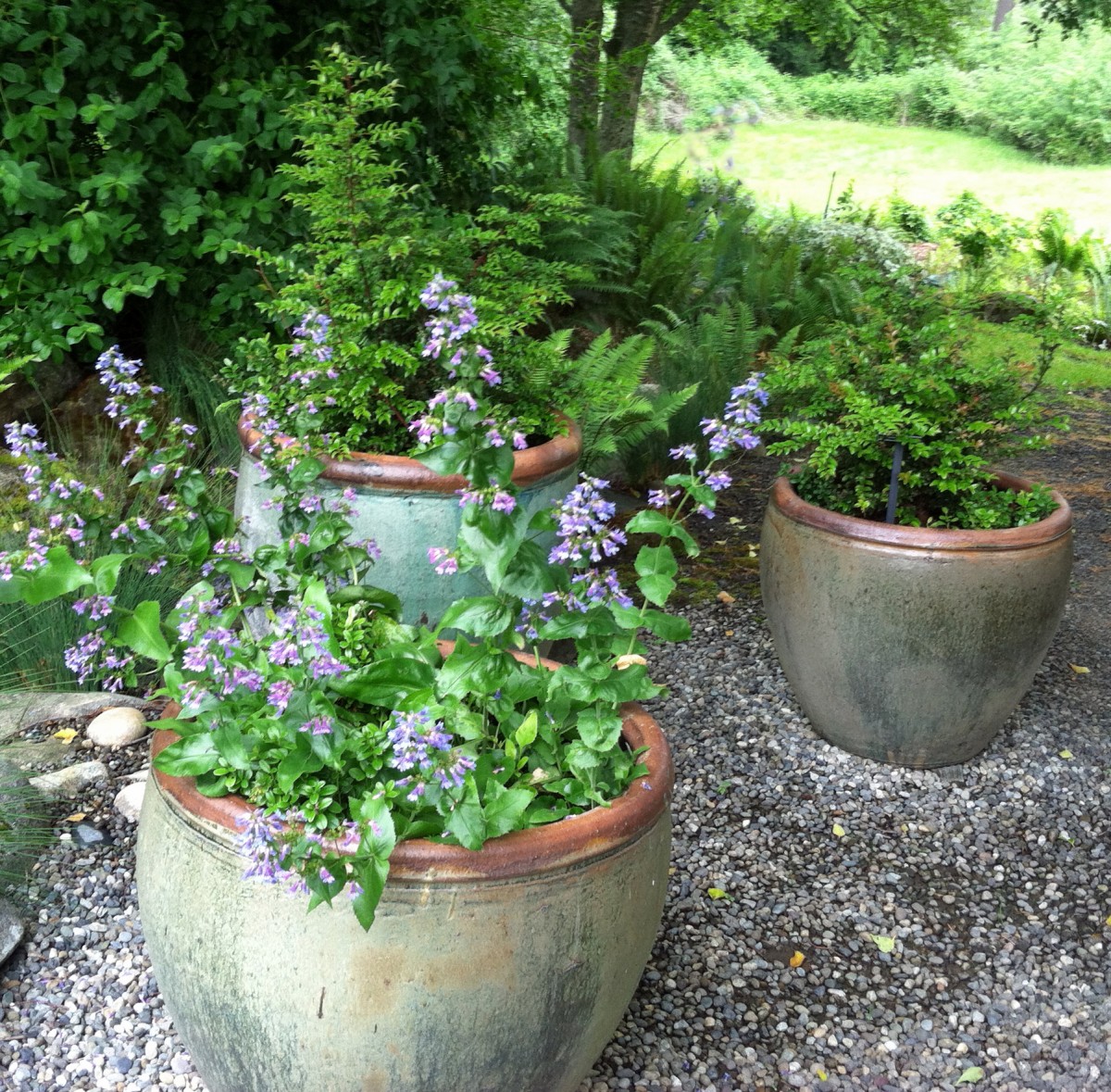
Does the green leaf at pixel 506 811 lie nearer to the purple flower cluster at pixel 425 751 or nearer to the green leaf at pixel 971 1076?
the purple flower cluster at pixel 425 751

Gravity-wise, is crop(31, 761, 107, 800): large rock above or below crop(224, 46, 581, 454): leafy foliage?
below

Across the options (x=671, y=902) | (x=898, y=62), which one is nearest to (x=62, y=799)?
(x=671, y=902)

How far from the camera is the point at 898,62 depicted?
21719 mm

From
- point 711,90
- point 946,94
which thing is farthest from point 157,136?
point 946,94

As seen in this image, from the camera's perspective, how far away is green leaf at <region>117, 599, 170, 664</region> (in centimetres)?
158

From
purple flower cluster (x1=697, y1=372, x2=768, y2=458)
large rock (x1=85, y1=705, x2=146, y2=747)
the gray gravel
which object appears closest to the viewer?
purple flower cluster (x1=697, y1=372, x2=768, y2=458)

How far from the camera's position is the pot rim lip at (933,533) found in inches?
110

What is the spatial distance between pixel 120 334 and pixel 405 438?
2360 mm

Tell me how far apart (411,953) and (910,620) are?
5.94 ft

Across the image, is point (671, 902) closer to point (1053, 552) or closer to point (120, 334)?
point (1053, 552)

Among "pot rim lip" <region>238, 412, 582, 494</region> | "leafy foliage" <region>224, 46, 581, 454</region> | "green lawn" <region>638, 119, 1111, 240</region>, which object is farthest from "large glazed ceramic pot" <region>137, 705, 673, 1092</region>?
"green lawn" <region>638, 119, 1111, 240</region>

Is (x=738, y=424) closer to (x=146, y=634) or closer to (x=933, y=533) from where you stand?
(x=146, y=634)

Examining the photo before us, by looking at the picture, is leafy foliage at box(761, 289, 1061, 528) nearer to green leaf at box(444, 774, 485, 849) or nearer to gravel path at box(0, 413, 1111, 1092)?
gravel path at box(0, 413, 1111, 1092)

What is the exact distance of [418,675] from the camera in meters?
1.64
